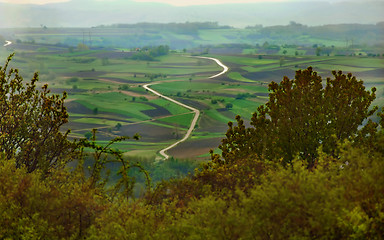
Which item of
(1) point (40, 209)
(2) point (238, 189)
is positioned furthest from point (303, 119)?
(1) point (40, 209)

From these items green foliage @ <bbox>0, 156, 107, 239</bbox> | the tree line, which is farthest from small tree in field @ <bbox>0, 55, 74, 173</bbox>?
green foliage @ <bbox>0, 156, 107, 239</bbox>

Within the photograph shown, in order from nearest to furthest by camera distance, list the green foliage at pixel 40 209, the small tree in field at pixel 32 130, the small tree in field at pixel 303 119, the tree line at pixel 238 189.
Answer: the tree line at pixel 238 189 → the green foliage at pixel 40 209 → the small tree in field at pixel 32 130 → the small tree in field at pixel 303 119

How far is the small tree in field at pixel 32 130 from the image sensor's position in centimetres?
2066

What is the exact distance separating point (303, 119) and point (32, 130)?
39.8ft

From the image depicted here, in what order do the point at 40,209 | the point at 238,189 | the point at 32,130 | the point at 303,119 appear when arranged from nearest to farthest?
the point at 238,189, the point at 40,209, the point at 32,130, the point at 303,119

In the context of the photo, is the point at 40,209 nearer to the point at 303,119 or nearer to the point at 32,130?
the point at 32,130

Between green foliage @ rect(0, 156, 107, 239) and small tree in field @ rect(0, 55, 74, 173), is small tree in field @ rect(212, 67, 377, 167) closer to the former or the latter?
small tree in field @ rect(0, 55, 74, 173)

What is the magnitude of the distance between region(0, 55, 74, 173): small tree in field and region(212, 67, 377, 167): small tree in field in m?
7.63

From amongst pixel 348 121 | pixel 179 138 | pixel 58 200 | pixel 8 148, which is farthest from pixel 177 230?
pixel 179 138

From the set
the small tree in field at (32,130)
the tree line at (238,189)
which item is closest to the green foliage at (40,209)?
the tree line at (238,189)

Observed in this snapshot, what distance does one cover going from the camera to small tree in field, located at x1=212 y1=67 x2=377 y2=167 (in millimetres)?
23531

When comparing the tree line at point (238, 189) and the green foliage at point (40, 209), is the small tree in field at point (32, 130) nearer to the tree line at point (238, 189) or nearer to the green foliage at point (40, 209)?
the tree line at point (238, 189)

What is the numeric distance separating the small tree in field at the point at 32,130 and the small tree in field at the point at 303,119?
7.63 m

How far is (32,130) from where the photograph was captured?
71.8ft
